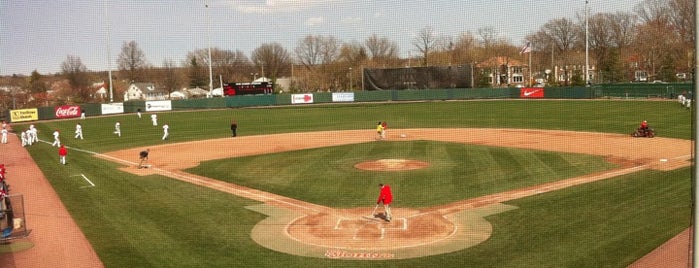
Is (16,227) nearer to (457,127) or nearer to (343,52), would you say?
(457,127)

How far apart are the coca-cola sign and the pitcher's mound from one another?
3705 cm

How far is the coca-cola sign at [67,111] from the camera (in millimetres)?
48594

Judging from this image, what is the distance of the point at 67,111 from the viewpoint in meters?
49.2

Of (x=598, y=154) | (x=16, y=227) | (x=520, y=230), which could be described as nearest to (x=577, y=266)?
(x=520, y=230)

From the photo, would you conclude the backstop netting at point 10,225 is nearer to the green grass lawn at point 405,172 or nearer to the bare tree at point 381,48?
the green grass lawn at point 405,172

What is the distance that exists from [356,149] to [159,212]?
40.7 feet

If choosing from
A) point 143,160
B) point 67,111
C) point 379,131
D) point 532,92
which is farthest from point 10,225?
point 532,92

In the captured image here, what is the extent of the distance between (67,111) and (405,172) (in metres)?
39.9

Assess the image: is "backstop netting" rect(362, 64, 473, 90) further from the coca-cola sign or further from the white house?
the white house

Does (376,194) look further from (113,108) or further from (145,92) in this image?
(145,92)

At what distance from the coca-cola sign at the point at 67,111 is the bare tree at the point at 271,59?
65.1 feet

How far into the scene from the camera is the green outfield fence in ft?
158

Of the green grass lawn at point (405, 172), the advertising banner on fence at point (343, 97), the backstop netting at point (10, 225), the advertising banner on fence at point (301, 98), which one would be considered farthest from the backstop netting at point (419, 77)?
the backstop netting at point (10, 225)

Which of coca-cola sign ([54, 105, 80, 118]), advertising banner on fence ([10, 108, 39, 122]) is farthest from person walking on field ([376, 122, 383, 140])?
advertising banner on fence ([10, 108, 39, 122])
